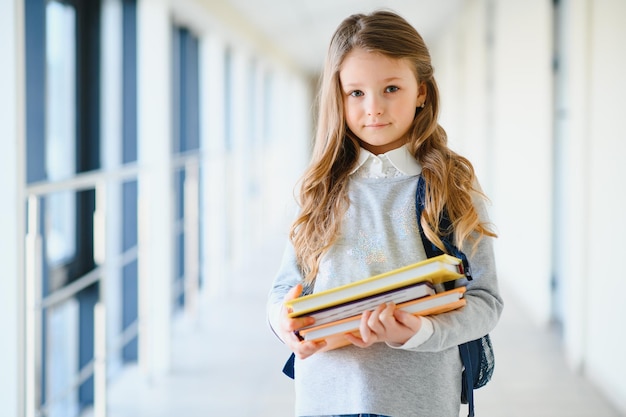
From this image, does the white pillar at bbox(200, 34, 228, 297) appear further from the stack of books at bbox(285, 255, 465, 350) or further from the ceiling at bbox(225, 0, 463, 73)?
the stack of books at bbox(285, 255, 465, 350)

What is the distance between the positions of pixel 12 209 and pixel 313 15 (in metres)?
4.44

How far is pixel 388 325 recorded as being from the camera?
2.58 feet

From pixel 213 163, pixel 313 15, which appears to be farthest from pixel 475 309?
pixel 313 15

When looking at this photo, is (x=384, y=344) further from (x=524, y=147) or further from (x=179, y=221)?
(x=179, y=221)

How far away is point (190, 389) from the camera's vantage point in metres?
2.46

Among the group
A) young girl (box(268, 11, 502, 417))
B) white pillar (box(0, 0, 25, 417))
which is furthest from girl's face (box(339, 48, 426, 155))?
white pillar (box(0, 0, 25, 417))

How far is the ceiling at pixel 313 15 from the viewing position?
15.8ft

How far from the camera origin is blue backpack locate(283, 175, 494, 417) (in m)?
0.87

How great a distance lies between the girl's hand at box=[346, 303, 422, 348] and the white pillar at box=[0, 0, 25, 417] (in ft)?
2.76

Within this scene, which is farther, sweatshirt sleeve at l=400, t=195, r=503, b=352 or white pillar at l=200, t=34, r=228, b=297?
white pillar at l=200, t=34, r=228, b=297

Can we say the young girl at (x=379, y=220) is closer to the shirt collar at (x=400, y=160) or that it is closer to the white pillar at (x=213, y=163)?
the shirt collar at (x=400, y=160)

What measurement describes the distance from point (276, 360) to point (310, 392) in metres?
1.92

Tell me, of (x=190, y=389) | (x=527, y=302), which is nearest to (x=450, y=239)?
(x=190, y=389)

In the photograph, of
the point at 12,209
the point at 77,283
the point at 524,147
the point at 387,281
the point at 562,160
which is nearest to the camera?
the point at 387,281
